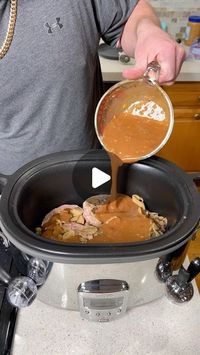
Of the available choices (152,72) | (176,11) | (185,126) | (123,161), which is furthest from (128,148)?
(176,11)

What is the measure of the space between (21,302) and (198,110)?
57.9 inches

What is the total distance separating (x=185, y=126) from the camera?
1.85 m

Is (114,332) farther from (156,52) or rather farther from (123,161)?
(156,52)

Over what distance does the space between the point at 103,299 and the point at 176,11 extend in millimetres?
1721

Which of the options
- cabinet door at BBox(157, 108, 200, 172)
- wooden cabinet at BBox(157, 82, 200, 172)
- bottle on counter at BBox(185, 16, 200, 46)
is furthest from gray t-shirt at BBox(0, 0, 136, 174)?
bottle on counter at BBox(185, 16, 200, 46)

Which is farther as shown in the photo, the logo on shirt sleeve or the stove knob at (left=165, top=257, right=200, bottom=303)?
the logo on shirt sleeve

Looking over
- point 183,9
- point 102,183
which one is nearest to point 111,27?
point 102,183

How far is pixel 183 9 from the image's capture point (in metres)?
1.90

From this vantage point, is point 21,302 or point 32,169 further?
point 32,169

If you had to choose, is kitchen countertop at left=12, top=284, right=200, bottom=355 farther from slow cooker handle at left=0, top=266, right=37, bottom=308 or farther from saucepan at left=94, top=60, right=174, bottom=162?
saucepan at left=94, top=60, right=174, bottom=162

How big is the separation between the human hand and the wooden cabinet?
38.2 inches

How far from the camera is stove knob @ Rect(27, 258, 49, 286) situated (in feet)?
1.90

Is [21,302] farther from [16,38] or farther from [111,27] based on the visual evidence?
[111,27]

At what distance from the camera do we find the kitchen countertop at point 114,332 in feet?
2.07
